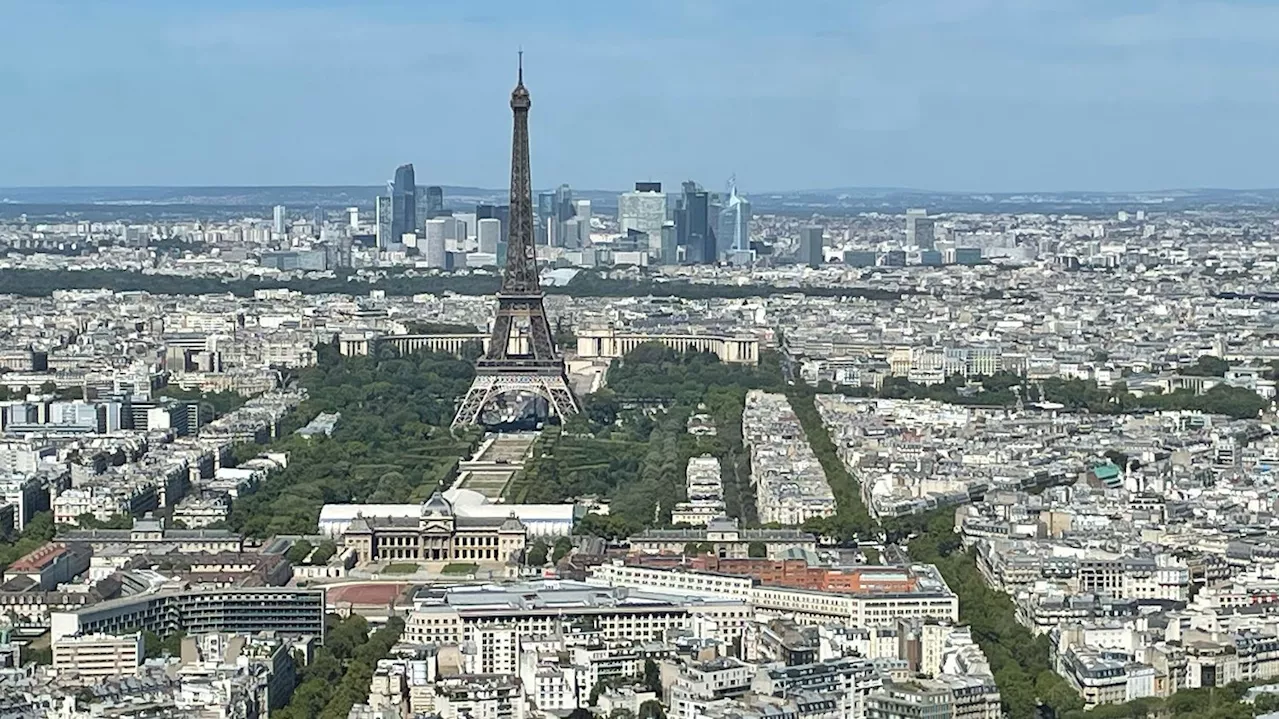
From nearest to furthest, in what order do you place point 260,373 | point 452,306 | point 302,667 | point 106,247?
1. point 302,667
2. point 260,373
3. point 452,306
4. point 106,247

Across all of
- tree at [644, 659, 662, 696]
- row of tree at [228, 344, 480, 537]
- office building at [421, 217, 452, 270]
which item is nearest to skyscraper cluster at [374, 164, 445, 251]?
office building at [421, 217, 452, 270]

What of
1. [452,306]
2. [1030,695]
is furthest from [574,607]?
[452,306]

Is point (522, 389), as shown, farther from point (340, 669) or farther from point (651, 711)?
point (651, 711)

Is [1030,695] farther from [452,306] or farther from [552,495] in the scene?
[452,306]

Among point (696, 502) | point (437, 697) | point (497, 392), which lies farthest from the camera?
point (497, 392)

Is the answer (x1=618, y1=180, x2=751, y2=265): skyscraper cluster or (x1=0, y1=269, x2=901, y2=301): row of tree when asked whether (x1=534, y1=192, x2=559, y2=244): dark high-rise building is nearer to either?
(x1=618, y1=180, x2=751, y2=265): skyscraper cluster
